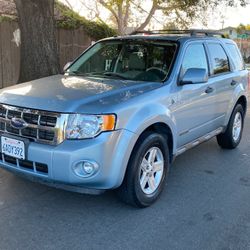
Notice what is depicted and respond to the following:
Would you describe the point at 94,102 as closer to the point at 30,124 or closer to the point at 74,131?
the point at 74,131

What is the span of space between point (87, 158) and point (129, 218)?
87cm

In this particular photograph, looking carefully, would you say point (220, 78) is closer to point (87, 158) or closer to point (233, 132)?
point (233, 132)

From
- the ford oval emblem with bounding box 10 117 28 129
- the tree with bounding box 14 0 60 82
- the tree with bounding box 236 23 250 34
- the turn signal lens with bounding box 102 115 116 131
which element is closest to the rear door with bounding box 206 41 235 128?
the turn signal lens with bounding box 102 115 116 131

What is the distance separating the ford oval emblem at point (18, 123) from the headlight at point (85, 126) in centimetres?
52

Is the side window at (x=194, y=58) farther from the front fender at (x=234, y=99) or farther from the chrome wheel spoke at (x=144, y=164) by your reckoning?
the chrome wheel spoke at (x=144, y=164)

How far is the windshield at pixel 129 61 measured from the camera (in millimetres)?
4867

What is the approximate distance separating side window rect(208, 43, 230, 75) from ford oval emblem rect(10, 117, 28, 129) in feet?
9.70

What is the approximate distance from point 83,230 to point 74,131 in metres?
0.93

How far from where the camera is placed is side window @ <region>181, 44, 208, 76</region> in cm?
500

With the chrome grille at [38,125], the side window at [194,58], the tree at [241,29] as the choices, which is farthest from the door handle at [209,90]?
the tree at [241,29]

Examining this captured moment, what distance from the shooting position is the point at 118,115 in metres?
3.72

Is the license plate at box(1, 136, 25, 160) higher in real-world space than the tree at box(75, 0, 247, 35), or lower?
lower

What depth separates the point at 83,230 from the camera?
146 inches

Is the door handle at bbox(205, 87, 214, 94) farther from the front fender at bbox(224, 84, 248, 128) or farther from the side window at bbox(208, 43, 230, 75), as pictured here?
the front fender at bbox(224, 84, 248, 128)
